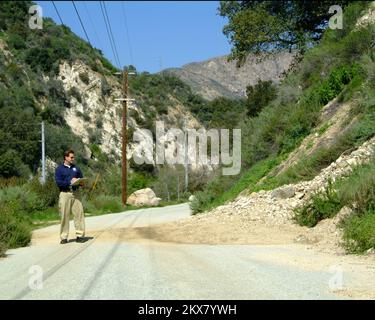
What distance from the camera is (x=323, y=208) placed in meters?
12.3

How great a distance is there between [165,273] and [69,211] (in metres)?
4.92

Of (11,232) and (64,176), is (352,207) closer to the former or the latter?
(64,176)

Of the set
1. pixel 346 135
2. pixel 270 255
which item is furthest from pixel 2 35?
pixel 270 255

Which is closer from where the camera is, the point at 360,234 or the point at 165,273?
the point at 165,273

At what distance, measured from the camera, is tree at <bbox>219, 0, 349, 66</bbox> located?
31.2 metres

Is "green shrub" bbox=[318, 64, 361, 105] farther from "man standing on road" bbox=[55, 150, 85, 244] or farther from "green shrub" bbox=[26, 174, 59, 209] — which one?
"green shrub" bbox=[26, 174, 59, 209]

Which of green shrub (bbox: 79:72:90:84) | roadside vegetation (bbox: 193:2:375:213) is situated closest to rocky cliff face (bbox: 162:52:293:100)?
green shrub (bbox: 79:72:90:84)

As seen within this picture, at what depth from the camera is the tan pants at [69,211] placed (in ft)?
39.4

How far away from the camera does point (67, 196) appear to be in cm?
1216

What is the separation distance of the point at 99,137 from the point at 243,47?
34.8m

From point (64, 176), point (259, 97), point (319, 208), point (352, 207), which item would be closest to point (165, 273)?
point (64, 176)

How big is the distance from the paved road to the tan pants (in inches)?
29.4
